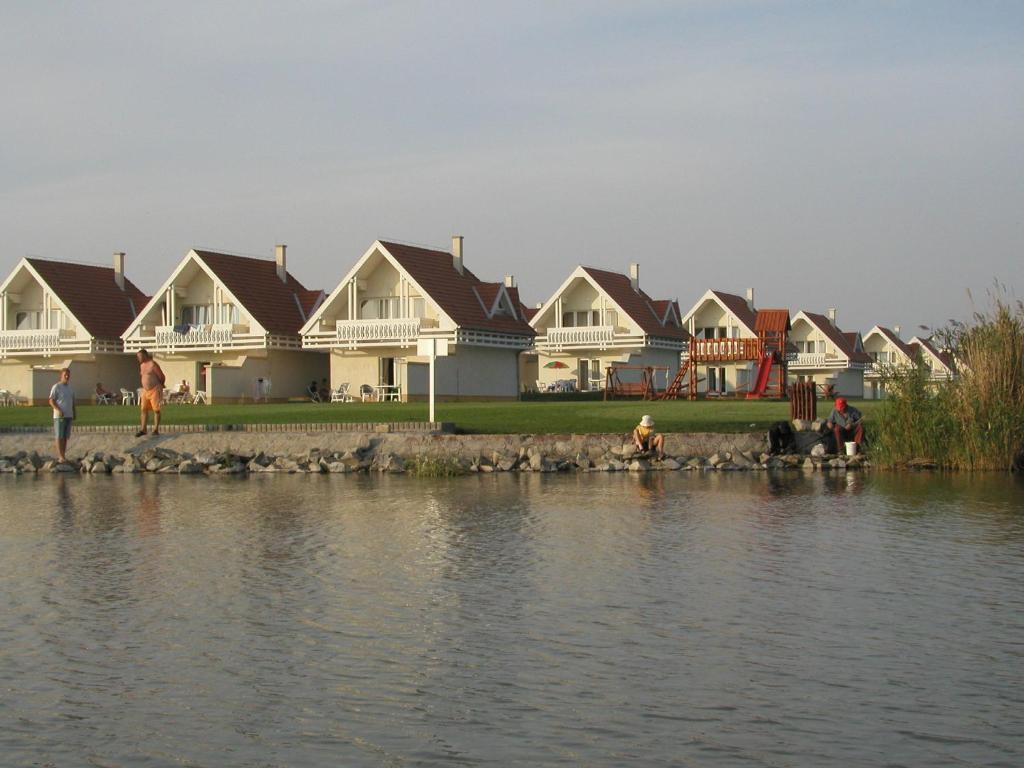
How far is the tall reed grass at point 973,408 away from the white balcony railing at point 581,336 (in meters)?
36.5

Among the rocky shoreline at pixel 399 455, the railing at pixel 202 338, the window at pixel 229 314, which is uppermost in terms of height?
the window at pixel 229 314

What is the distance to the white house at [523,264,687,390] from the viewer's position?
64500mm

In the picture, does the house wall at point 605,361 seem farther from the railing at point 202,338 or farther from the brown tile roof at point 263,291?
the railing at point 202,338

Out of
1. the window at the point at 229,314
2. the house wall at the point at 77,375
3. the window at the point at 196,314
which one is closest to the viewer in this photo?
the house wall at the point at 77,375

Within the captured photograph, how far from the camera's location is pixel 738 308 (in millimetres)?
79188

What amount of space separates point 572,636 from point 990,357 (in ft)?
63.8

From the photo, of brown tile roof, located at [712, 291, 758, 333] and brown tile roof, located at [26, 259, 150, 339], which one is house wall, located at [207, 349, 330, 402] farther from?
brown tile roof, located at [712, 291, 758, 333]

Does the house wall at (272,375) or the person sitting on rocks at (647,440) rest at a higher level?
the house wall at (272,375)

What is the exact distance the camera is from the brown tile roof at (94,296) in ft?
195

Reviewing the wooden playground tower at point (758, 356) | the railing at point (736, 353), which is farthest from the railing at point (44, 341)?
the railing at point (736, 353)

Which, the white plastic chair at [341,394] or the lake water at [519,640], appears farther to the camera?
the white plastic chair at [341,394]

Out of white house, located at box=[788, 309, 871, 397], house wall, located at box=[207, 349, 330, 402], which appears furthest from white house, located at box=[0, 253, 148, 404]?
white house, located at box=[788, 309, 871, 397]

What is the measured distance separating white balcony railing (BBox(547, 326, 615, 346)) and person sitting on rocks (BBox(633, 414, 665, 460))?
35187 mm

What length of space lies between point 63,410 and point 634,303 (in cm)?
4023
